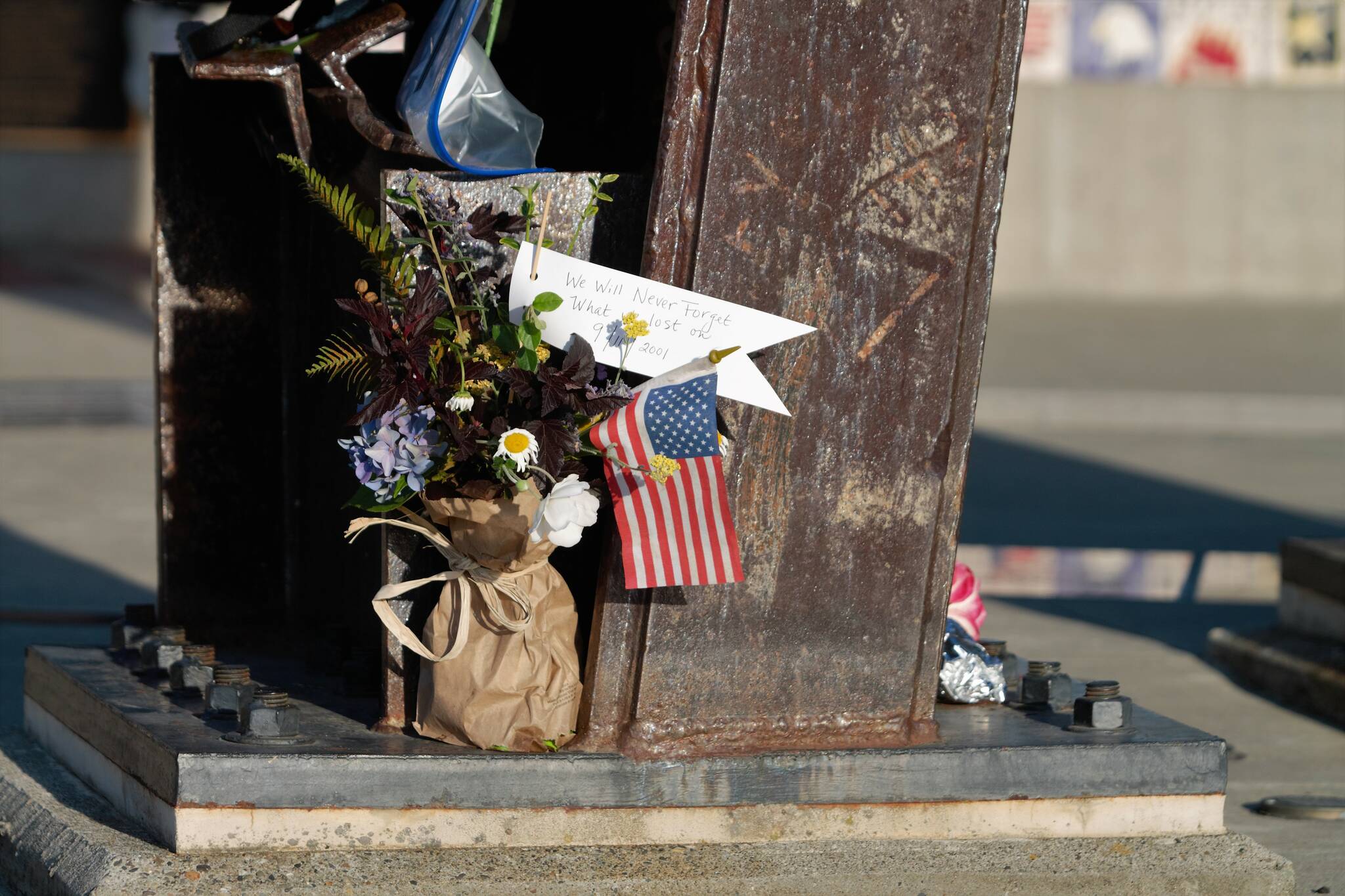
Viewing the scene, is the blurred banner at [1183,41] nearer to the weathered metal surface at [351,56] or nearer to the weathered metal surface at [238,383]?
the weathered metal surface at [238,383]

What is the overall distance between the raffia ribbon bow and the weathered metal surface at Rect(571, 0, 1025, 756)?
0.54ft

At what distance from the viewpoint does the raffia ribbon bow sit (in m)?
Result: 3.28

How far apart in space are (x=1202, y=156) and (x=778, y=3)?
51.9 feet

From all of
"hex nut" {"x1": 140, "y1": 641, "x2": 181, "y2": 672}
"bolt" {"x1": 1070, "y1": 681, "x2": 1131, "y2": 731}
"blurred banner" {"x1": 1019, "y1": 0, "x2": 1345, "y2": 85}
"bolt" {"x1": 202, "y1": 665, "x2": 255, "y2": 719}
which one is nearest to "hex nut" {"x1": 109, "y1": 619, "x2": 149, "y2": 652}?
"hex nut" {"x1": 140, "y1": 641, "x2": 181, "y2": 672}

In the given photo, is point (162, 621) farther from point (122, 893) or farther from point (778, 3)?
point (778, 3)

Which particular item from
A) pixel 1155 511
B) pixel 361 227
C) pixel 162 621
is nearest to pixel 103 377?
pixel 1155 511

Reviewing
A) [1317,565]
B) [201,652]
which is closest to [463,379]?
[201,652]

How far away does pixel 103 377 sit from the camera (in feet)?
39.2

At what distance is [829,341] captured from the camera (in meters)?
3.41

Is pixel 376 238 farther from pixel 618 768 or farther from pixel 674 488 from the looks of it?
pixel 618 768

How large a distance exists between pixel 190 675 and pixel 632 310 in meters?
1.19

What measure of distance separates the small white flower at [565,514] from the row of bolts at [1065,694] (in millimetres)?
1043

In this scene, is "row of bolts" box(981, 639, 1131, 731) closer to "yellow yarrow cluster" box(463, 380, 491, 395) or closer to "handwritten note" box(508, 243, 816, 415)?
"handwritten note" box(508, 243, 816, 415)

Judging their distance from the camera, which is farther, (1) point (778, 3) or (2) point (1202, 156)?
(2) point (1202, 156)
